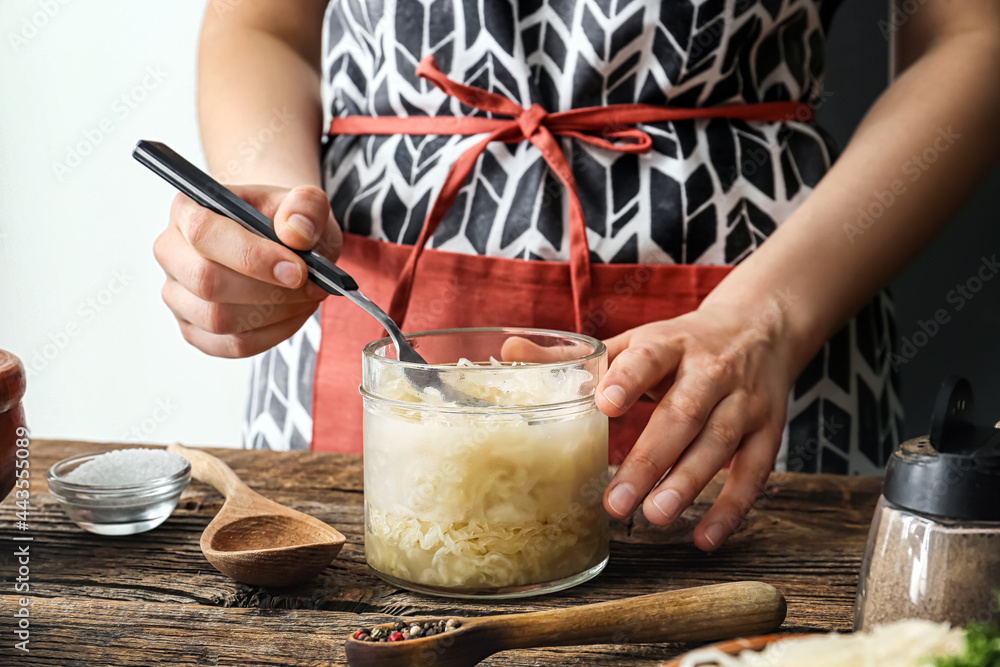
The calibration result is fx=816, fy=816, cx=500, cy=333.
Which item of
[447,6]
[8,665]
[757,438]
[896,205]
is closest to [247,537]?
[8,665]

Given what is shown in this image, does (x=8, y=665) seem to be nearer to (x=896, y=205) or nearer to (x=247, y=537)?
(x=247, y=537)

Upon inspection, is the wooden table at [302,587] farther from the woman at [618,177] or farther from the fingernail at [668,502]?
the woman at [618,177]

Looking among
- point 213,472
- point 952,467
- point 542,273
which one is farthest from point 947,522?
point 213,472

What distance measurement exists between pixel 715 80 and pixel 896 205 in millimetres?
254

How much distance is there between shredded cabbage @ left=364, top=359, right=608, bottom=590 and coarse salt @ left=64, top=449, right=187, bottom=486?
0.83 ft

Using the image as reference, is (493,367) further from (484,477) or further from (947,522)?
(947,522)

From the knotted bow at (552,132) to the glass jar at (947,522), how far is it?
0.48 meters

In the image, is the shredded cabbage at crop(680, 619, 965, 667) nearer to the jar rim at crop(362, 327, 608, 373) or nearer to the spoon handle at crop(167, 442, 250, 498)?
the jar rim at crop(362, 327, 608, 373)

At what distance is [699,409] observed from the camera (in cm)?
70

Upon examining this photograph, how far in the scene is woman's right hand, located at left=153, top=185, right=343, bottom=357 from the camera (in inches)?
28.5

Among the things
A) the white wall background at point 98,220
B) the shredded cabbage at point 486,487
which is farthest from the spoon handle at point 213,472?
the white wall background at point 98,220

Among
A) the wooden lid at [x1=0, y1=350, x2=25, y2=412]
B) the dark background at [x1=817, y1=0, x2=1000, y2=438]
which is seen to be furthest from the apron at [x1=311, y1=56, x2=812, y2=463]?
the dark background at [x1=817, y1=0, x2=1000, y2=438]

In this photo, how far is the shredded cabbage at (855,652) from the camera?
0.37 m

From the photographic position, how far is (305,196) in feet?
2.45
